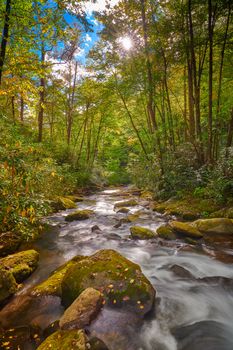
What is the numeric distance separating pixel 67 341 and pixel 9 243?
3.37 meters

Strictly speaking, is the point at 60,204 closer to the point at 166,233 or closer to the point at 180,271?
the point at 166,233

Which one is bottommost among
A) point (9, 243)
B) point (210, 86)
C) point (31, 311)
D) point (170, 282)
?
point (170, 282)

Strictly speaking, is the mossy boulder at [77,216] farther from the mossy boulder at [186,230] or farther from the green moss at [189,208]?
the mossy boulder at [186,230]

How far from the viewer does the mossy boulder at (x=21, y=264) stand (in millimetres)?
4184

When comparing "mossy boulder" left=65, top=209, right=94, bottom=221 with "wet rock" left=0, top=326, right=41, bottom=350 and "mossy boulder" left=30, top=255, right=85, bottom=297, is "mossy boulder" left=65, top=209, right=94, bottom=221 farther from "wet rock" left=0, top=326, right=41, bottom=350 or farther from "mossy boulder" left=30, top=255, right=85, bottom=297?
"wet rock" left=0, top=326, right=41, bottom=350

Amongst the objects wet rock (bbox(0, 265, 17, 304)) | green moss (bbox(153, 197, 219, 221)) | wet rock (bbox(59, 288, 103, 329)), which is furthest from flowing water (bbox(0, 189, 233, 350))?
green moss (bbox(153, 197, 219, 221))

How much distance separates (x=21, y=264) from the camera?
4414 mm

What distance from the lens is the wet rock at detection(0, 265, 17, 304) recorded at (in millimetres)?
3650

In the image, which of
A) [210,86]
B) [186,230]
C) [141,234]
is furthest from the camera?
[210,86]

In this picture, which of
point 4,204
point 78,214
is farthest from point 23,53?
point 78,214

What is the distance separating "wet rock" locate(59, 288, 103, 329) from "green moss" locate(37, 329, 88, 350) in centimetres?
25

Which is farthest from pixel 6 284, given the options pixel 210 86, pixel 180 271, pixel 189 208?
pixel 210 86

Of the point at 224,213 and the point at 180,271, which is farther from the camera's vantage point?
the point at 224,213

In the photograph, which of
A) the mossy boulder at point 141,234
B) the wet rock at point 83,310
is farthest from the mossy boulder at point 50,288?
the mossy boulder at point 141,234
